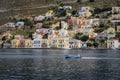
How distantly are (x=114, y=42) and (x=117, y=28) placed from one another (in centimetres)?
1763

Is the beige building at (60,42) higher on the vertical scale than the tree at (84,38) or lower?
lower

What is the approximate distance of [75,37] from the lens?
194000mm

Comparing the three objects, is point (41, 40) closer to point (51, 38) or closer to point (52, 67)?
point (51, 38)

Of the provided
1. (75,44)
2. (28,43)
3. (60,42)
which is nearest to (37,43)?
(28,43)

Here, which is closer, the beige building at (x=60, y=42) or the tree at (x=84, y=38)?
the tree at (x=84, y=38)

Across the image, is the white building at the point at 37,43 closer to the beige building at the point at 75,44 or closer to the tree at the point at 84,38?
the beige building at the point at 75,44

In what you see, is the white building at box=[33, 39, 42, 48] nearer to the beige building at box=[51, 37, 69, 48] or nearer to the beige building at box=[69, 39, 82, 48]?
the beige building at box=[51, 37, 69, 48]

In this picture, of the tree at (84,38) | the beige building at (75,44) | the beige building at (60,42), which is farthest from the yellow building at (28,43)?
the tree at (84,38)

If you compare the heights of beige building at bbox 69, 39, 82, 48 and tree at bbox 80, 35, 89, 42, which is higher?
tree at bbox 80, 35, 89, 42

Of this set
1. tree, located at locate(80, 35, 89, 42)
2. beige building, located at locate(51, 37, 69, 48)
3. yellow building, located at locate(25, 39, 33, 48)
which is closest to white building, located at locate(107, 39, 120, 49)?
tree, located at locate(80, 35, 89, 42)

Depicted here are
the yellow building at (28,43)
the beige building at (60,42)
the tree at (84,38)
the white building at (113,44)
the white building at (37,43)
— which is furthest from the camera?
the yellow building at (28,43)

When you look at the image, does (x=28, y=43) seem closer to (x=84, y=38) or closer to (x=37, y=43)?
(x=37, y=43)

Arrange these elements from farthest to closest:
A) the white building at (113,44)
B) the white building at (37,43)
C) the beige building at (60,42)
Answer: the white building at (37,43) < the beige building at (60,42) < the white building at (113,44)

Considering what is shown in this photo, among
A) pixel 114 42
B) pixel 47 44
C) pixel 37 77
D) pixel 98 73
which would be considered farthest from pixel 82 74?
pixel 47 44
